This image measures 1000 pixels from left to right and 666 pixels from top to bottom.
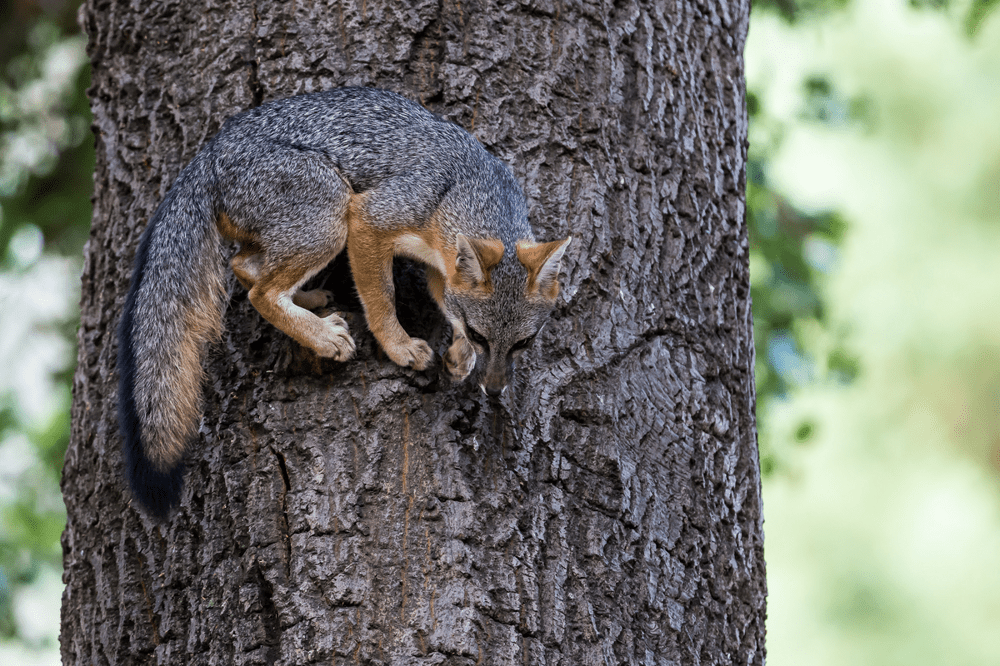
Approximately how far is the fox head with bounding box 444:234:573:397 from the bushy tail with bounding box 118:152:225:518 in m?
0.76

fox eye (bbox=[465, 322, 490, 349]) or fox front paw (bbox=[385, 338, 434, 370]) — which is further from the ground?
fox eye (bbox=[465, 322, 490, 349])

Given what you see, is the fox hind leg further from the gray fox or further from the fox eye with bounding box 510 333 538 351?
the fox eye with bounding box 510 333 538 351

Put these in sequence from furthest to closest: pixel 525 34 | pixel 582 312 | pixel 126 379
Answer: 1. pixel 525 34
2. pixel 582 312
3. pixel 126 379

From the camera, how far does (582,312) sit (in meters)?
2.90

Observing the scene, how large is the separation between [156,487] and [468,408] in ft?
2.85

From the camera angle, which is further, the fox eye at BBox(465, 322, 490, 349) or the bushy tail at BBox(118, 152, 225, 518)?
the fox eye at BBox(465, 322, 490, 349)

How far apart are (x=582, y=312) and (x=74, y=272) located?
13.4ft

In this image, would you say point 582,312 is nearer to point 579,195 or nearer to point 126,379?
point 579,195

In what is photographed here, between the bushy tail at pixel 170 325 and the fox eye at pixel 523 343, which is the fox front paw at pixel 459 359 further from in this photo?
the bushy tail at pixel 170 325

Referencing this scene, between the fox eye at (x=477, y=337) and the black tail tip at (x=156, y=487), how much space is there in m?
0.93

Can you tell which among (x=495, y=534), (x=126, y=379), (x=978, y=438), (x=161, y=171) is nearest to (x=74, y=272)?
(x=161, y=171)

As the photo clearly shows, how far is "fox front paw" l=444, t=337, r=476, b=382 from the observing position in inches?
107

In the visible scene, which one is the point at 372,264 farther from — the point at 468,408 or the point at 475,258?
the point at 468,408

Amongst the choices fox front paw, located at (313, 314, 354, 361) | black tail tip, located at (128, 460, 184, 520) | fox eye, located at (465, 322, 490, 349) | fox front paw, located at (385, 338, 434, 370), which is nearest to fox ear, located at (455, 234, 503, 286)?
fox eye, located at (465, 322, 490, 349)
